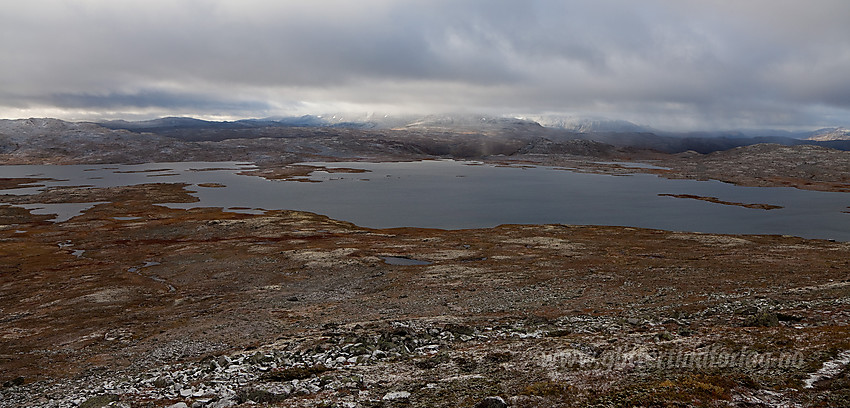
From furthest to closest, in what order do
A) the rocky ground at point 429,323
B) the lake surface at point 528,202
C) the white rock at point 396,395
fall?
the lake surface at point 528,202 → the rocky ground at point 429,323 → the white rock at point 396,395

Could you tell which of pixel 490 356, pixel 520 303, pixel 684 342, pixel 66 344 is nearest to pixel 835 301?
pixel 684 342

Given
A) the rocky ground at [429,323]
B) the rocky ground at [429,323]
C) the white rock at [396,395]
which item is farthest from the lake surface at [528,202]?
the white rock at [396,395]

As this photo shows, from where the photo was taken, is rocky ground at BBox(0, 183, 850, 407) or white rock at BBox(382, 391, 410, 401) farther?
rocky ground at BBox(0, 183, 850, 407)

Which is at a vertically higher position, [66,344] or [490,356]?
[490,356]

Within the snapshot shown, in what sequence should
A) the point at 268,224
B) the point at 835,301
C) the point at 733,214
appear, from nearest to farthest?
1. the point at 835,301
2. the point at 268,224
3. the point at 733,214

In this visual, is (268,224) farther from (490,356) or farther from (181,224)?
(490,356)

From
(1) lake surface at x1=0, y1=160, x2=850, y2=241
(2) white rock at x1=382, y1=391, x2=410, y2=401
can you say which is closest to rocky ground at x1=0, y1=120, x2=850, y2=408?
(2) white rock at x1=382, y1=391, x2=410, y2=401

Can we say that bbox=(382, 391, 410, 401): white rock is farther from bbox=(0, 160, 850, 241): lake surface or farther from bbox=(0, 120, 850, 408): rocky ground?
bbox=(0, 160, 850, 241): lake surface

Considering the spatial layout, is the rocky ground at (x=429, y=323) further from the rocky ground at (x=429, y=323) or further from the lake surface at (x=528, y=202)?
the lake surface at (x=528, y=202)
